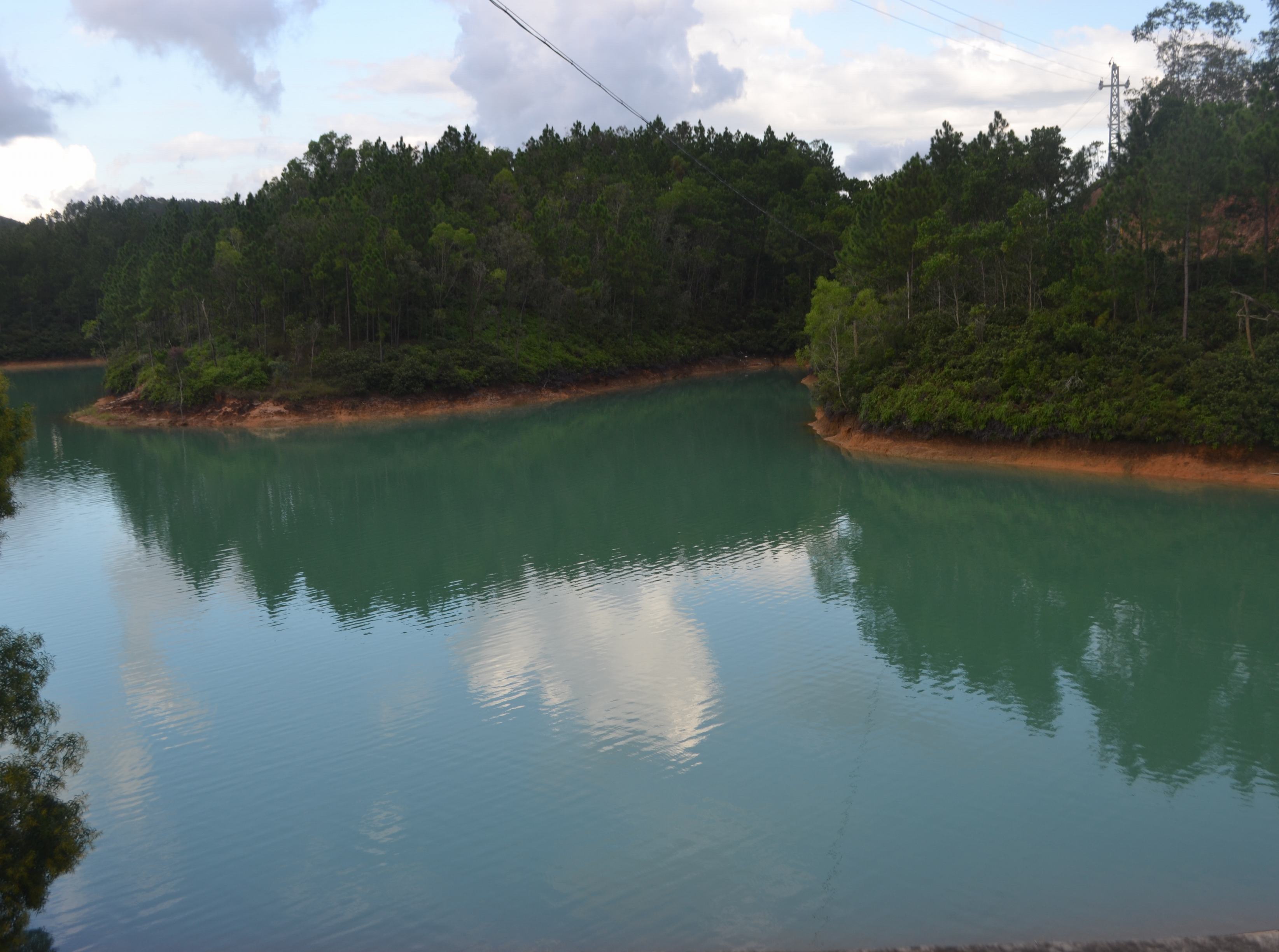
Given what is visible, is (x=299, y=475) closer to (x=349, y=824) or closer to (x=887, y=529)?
(x=887, y=529)

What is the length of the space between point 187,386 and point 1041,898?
168 feet

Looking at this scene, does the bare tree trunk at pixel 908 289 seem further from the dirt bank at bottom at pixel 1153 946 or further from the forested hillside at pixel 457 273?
the dirt bank at bottom at pixel 1153 946

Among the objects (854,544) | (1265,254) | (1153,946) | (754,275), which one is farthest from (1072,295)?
(754,275)

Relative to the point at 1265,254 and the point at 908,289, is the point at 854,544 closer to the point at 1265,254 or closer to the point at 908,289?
the point at 908,289

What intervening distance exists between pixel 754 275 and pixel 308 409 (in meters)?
41.3

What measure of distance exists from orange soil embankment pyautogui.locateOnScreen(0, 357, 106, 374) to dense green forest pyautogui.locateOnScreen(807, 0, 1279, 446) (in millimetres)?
72263

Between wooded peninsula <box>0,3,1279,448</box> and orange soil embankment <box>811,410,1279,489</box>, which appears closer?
orange soil embankment <box>811,410,1279,489</box>

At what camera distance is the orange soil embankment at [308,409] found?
50.6 metres

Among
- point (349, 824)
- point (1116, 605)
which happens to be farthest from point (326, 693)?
point (1116, 605)

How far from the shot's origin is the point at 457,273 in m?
56.5

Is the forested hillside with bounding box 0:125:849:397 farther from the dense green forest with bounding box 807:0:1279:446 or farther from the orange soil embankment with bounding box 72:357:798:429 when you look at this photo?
the dense green forest with bounding box 807:0:1279:446

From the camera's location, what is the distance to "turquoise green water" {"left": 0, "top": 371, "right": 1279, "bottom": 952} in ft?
32.6

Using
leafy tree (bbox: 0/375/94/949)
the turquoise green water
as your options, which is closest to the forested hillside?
the turquoise green water

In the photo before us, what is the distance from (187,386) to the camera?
51.9 m
